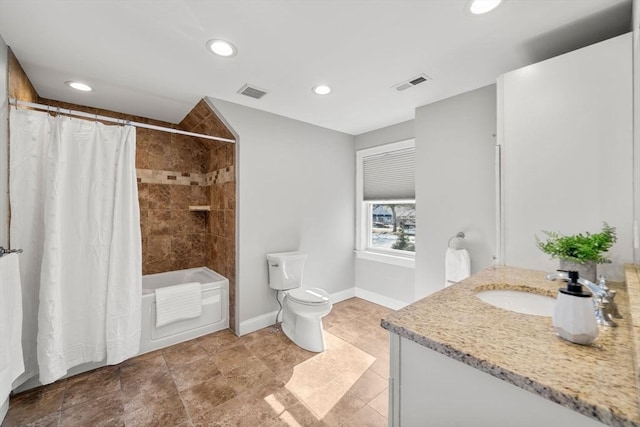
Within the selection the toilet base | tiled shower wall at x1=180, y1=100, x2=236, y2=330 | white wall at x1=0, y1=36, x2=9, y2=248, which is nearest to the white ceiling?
white wall at x1=0, y1=36, x2=9, y2=248

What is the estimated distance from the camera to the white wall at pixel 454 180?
2242 millimetres

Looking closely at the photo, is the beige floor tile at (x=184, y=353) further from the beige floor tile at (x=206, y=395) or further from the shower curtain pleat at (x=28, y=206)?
the shower curtain pleat at (x=28, y=206)

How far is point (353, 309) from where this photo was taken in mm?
3297

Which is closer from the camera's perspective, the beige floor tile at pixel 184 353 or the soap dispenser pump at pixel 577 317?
the soap dispenser pump at pixel 577 317

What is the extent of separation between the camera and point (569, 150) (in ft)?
4.82

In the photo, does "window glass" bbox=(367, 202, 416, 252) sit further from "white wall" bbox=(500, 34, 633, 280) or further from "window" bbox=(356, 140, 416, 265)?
"white wall" bbox=(500, 34, 633, 280)

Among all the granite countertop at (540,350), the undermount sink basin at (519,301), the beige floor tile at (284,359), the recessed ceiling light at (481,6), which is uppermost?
the recessed ceiling light at (481,6)

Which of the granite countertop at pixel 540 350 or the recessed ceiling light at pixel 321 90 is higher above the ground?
the recessed ceiling light at pixel 321 90

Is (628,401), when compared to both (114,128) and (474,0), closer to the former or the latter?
(474,0)

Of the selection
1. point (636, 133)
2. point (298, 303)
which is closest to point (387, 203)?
point (298, 303)

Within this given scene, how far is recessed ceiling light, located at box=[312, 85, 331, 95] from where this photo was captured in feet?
7.41

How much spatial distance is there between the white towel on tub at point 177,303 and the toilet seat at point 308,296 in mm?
911

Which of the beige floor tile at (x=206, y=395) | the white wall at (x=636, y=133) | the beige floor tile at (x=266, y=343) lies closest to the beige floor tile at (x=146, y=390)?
the beige floor tile at (x=206, y=395)

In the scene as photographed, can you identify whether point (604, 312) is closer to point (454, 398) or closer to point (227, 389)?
point (454, 398)
